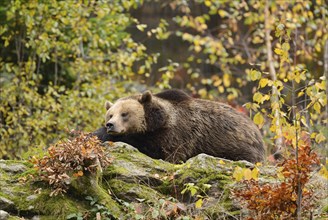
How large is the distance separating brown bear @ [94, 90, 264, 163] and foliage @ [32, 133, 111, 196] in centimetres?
203

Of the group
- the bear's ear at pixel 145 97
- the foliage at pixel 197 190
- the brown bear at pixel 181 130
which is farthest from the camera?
the bear's ear at pixel 145 97

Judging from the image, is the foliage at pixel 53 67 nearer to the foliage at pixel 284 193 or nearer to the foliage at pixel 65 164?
the foliage at pixel 65 164

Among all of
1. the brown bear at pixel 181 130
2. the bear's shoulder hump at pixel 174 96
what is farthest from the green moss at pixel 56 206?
the bear's shoulder hump at pixel 174 96

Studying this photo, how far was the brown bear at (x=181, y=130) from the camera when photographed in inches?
304

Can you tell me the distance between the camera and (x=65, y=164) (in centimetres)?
545

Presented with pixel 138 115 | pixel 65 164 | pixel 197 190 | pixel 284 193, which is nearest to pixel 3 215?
pixel 65 164

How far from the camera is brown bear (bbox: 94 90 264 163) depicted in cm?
772

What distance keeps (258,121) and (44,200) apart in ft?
5.45

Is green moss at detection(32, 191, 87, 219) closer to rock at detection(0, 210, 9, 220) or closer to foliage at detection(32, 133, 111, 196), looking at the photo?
foliage at detection(32, 133, 111, 196)

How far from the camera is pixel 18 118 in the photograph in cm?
1098

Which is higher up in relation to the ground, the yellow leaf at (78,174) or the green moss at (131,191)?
the yellow leaf at (78,174)

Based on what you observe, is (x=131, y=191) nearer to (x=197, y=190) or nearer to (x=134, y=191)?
(x=134, y=191)

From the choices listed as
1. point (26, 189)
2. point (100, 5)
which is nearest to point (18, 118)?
point (100, 5)

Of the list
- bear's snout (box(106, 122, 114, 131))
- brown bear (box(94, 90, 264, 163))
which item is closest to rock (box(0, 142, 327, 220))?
Result: bear's snout (box(106, 122, 114, 131))
